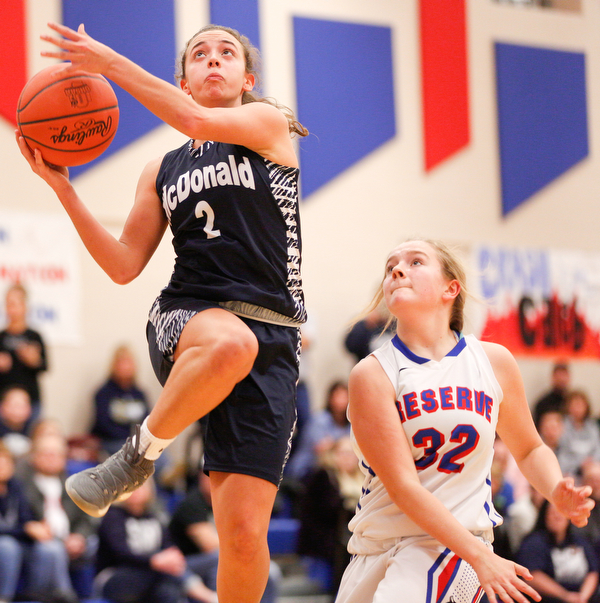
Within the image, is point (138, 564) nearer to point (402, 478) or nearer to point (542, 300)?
point (402, 478)

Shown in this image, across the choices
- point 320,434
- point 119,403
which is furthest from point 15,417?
point 320,434

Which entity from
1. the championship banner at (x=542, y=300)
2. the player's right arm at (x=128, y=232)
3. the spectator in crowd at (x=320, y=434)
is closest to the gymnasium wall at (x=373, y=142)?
the championship banner at (x=542, y=300)

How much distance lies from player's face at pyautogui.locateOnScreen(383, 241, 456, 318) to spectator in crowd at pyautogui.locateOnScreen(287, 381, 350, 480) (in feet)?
16.5

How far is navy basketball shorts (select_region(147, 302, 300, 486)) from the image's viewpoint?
3062 mm

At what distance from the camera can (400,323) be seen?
10.2 feet

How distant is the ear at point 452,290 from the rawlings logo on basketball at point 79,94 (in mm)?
1419

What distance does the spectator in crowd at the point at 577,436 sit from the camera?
9.76 meters

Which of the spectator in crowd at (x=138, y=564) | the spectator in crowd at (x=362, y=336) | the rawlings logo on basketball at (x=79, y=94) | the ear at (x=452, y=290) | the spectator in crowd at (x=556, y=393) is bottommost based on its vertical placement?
the spectator in crowd at (x=138, y=564)

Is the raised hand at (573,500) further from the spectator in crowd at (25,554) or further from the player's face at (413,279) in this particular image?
the spectator in crowd at (25,554)

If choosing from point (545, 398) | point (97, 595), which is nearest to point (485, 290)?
point (545, 398)

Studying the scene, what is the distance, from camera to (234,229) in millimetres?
3049

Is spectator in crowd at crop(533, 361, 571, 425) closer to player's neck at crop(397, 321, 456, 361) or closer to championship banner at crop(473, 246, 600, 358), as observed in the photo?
championship banner at crop(473, 246, 600, 358)

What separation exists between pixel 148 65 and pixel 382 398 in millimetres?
7336

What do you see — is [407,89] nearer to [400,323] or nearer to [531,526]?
[531,526]
